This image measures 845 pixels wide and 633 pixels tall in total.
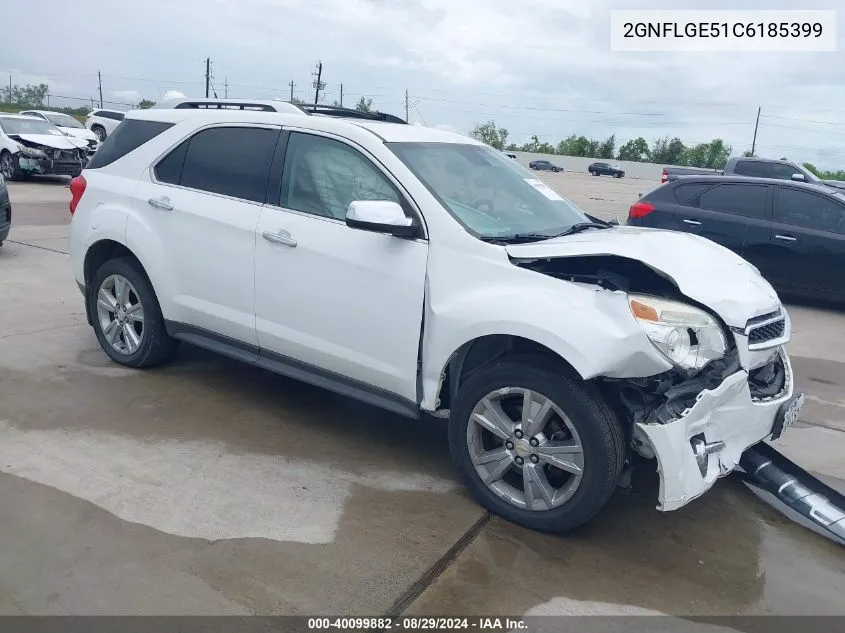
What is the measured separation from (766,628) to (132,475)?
2.96 m

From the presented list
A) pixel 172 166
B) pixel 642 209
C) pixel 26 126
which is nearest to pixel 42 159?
pixel 26 126

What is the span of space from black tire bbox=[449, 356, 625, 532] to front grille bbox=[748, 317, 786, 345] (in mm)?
755

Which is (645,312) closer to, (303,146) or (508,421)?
(508,421)

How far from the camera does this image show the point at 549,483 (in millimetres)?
3629

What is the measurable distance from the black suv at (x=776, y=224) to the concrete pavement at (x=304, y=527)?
4.51m

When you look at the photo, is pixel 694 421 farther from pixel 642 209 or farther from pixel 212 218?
pixel 642 209

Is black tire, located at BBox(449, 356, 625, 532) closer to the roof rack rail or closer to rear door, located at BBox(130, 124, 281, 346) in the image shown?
rear door, located at BBox(130, 124, 281, 346)

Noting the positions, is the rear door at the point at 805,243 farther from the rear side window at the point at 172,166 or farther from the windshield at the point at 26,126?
the windshield at the point at 26,126

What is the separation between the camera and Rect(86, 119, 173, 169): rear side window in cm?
526

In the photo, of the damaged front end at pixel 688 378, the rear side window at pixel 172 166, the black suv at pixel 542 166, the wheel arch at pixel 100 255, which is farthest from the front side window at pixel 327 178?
the black suv at pixel 542 166

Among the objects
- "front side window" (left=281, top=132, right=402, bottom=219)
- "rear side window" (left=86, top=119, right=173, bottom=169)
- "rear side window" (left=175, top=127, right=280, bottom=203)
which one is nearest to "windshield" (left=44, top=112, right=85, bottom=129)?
"rear side window" (left=86, top=119, right=173, bottom=169)

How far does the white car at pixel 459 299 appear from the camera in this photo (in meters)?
3.37

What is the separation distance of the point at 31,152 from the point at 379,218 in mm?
17281

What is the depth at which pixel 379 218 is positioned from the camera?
379 centimetres
